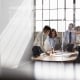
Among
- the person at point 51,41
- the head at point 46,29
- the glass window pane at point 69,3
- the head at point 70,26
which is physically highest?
the glass window pane at point 69,3

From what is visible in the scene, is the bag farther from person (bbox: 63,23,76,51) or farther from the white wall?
person (bbox: 63,23,76,51)

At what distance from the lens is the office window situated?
1622 millimetres

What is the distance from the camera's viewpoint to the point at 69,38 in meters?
1.64

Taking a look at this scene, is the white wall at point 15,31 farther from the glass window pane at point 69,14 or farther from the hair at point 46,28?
the glass window pane at point 69,14

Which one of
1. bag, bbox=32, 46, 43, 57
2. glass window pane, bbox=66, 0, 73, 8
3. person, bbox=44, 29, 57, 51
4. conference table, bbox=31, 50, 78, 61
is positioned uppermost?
glass window pane, bbox=66, 0, 73, 8

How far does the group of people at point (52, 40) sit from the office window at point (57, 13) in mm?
43

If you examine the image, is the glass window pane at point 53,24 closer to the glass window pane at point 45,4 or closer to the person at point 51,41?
the person at point 51,41

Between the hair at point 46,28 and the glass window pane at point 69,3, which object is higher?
the glass window pane at point 69,3

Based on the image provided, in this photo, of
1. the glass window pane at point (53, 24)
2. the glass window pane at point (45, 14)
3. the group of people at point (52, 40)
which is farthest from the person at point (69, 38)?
the glass window pane at point (45, 14)

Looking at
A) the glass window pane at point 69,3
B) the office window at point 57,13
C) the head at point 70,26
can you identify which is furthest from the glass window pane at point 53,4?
the head at point 70,26

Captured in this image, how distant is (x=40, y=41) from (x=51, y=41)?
9 cm

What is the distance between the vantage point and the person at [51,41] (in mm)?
1646

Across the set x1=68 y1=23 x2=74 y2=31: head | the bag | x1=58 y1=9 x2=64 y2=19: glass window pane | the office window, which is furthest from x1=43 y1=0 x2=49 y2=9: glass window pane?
the bag

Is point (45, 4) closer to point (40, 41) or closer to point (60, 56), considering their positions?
point (40, 41)
